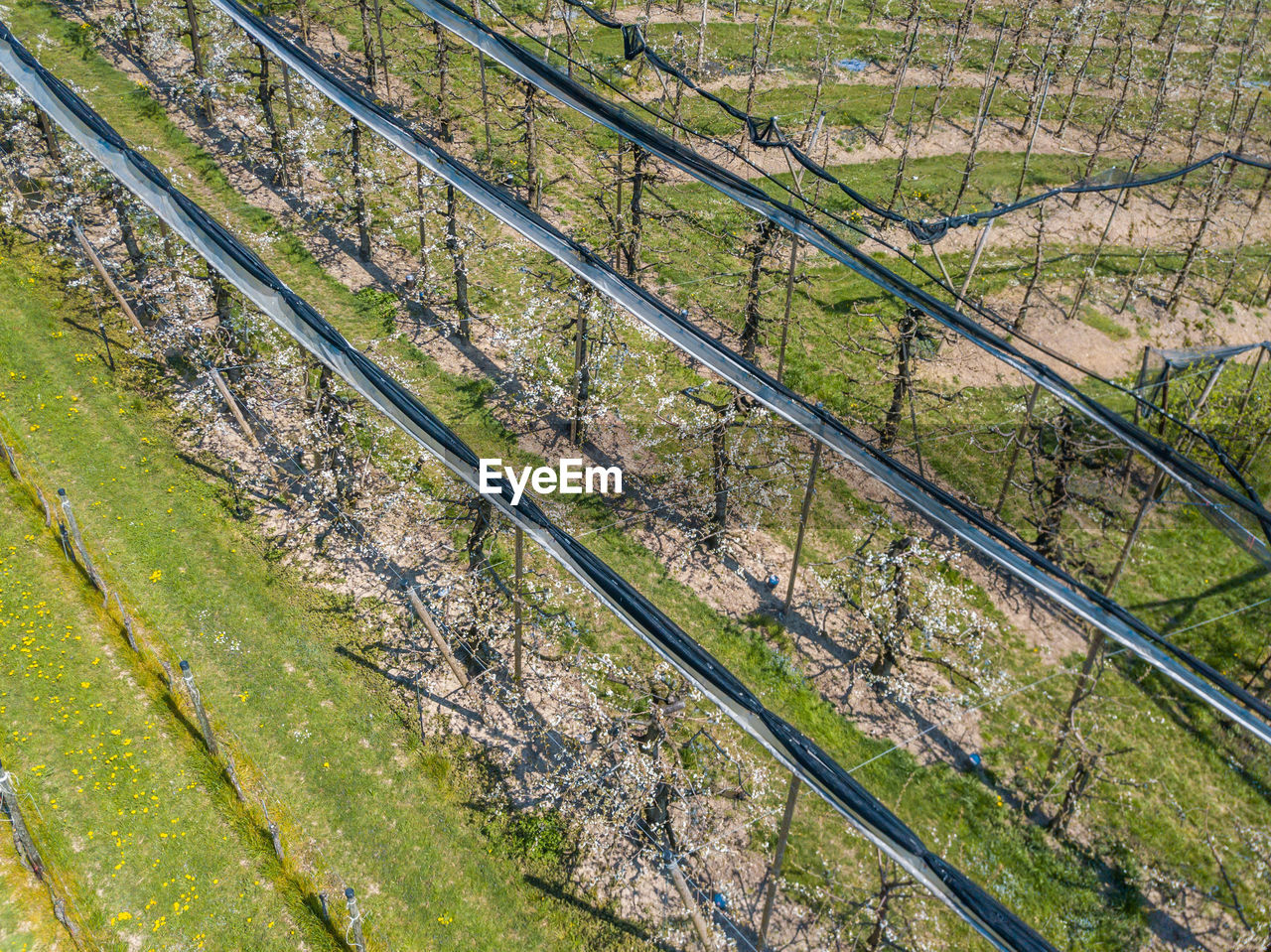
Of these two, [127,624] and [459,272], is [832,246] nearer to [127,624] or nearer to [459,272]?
[459,272]

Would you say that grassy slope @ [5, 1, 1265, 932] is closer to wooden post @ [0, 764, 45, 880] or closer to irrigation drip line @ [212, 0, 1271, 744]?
irrigation drip line @ [212, 0, 1271, 744]

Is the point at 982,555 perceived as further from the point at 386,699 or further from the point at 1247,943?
the point at 386,699

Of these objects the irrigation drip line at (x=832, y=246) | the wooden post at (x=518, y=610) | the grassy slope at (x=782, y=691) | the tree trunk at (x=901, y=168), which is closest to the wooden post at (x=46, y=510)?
the grassy slope at (x=782, y=691)

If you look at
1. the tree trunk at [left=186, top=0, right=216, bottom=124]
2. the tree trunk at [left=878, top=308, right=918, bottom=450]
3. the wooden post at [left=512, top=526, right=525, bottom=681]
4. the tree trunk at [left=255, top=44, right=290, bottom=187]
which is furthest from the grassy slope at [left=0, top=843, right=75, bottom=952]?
the tree trunk at [left=186, top=0, right=216, bottom=124]

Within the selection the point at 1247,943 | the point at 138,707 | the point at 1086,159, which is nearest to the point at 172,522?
the point at 138,707

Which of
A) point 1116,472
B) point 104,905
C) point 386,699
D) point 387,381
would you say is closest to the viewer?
point 104,905
